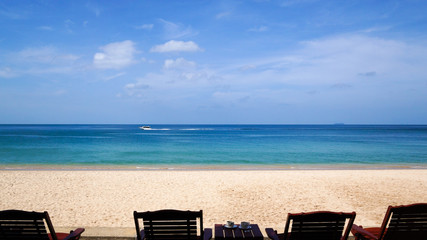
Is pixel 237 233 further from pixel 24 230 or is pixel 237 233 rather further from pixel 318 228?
pixel 24 230

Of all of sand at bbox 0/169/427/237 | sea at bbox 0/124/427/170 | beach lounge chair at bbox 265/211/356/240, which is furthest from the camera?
sea at bbox 0/124/427/170

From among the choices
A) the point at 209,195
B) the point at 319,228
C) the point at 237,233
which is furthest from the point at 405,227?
the point at 209,195

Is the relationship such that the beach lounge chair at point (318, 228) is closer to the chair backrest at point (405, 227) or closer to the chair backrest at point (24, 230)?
the chair backrest at point (405, 227)

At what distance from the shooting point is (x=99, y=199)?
932 centimetres

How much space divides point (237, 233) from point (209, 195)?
5.73 meters

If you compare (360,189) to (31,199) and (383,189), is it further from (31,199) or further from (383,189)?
(31,199)

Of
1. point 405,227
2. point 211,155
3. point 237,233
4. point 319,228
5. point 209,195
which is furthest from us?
point 211,155

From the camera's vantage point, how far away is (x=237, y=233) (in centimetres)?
417

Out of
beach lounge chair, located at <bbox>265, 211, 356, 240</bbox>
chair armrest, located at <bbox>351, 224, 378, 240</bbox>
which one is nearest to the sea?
chair armrest, located at <bbox>351, 224, 378, 240</bbox>

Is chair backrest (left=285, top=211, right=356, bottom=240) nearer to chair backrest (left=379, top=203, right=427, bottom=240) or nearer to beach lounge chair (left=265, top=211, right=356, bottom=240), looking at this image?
beach lounge chair (left=265, top=211, right=356, bottom=240)

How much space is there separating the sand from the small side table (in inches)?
107

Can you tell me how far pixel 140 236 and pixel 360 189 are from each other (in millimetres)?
9397

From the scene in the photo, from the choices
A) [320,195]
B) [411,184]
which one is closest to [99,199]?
[320,195]

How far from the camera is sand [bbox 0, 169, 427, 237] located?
7680 mm
